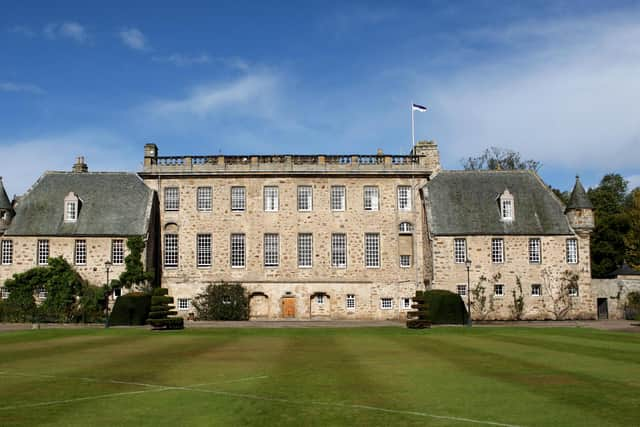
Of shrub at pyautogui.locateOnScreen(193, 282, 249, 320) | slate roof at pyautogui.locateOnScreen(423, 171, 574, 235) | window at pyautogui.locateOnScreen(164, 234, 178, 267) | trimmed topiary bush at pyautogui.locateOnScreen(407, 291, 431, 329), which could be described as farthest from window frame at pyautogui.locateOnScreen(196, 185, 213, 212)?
trimmed topiary bush at pyautogui.locateOnScreen(407, 291, 431, 329)

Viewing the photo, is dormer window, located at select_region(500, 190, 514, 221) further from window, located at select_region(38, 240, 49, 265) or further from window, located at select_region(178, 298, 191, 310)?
window, located at select_region(38, 240, 49, 265)

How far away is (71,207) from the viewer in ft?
140

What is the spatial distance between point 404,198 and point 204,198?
1302cm

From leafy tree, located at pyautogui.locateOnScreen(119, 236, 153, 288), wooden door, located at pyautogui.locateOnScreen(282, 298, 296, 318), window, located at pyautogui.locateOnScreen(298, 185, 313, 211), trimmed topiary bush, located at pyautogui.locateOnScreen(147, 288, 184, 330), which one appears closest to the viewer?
trimmed topiary bush, located at pyautogui.locateOnScreen(147, 288, 184, 330)

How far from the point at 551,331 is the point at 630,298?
657 inches

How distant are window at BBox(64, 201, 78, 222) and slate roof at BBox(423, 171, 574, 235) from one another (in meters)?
22.2

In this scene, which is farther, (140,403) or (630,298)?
(630,298)

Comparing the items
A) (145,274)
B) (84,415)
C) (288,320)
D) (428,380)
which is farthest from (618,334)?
(145,274)

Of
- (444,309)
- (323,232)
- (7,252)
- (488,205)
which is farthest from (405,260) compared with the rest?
(7,252)

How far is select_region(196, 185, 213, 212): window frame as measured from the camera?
43.8 metres

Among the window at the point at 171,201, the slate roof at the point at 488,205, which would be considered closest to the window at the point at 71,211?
the window at the point at 171,201

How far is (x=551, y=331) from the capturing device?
29094 mm

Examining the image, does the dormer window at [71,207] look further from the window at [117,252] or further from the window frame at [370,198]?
the window frame at [370,198]

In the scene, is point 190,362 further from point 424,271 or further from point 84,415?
point 424,271
